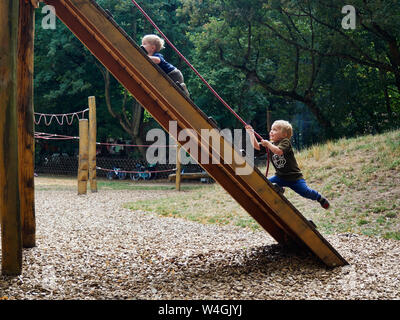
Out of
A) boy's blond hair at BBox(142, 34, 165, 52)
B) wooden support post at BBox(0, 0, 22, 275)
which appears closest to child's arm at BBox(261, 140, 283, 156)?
boy's blond hair at BBox(142, 34, 165, 52)

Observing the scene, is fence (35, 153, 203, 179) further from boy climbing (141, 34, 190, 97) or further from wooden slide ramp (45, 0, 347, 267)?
wooden slide ramp (45, 0, 347, 267)

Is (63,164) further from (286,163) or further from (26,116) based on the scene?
(286,163)

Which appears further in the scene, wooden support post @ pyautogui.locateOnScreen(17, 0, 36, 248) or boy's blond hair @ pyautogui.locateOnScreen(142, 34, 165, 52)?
wooden support post @ pyautogui.locateOnScreen(17, 0, 36, 248)

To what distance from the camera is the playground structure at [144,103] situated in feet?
13.8

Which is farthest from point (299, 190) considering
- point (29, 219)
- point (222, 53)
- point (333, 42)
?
point (222, 53)

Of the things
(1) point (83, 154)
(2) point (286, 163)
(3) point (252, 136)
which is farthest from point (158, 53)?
(1) point (83, 154)

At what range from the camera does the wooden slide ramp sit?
444 cm

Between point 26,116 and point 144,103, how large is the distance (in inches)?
62.8

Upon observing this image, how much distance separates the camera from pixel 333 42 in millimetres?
14234

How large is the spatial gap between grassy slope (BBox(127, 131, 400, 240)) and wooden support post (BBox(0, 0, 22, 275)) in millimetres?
4707

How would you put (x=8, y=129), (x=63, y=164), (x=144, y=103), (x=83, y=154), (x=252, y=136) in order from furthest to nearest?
1. (x=63, y=164)
2. (x=83, y=154)
3. (x=144, y=103)
4. (x=252, y=136)
5. (x=8, y=129)

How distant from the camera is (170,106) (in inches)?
180
